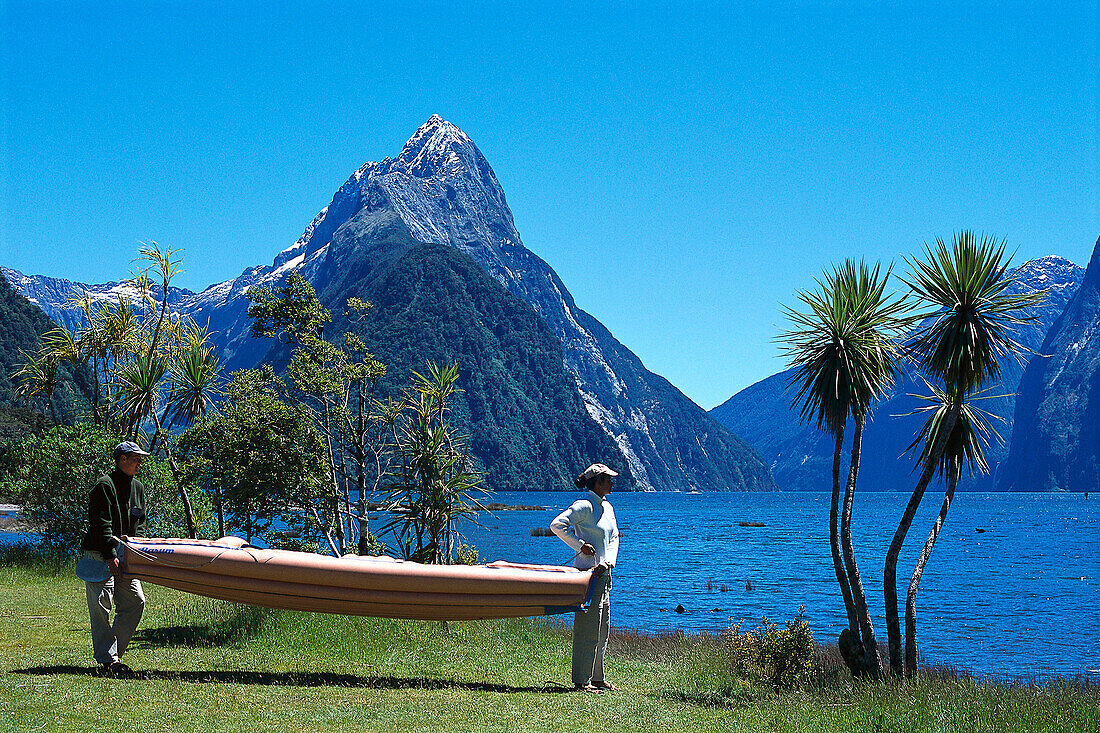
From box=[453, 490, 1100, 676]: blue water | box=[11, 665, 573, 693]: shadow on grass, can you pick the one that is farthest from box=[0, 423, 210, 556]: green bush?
box=[11, 665, 573, 693]: shadow on grass

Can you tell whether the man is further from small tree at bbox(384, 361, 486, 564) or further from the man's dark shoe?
small tree at bbox(384, 361, 486, 564)

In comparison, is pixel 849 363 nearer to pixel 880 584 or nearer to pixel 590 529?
pixel 590 529

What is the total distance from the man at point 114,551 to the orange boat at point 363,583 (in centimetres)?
35

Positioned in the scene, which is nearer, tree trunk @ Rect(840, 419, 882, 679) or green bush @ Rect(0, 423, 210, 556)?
tree trunk @ Rect(840, 419, 882, 679)

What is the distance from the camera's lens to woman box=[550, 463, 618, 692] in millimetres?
8633

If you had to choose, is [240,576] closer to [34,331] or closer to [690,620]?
[690,620]

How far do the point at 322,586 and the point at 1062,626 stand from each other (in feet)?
91.5

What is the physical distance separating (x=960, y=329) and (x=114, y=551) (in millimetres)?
9377

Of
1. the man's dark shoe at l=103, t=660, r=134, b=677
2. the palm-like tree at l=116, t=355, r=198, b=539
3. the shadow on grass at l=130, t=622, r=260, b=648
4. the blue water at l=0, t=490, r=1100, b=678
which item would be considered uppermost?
the palm-like tree at l=116, t=355, r=198, b=539

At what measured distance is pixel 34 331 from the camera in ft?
276

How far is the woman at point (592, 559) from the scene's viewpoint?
863 cm

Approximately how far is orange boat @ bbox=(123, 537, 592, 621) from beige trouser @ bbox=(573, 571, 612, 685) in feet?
0.36

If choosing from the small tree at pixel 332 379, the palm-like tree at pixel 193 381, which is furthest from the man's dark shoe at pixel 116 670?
the palm-like tree at pixel 193 381

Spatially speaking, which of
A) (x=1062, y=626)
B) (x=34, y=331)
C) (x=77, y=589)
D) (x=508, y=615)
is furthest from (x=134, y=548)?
(x=34, y=331)
